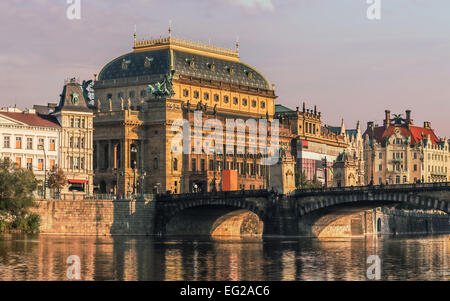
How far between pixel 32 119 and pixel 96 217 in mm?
22985

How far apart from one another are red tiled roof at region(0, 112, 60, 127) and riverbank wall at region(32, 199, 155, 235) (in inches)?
746

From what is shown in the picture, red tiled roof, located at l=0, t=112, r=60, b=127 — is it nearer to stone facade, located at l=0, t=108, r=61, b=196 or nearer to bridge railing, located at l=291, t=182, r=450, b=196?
stone facade, located at l=0, t=108, r=61, b=196

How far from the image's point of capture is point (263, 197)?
569 ft

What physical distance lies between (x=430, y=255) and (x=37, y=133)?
271 ft

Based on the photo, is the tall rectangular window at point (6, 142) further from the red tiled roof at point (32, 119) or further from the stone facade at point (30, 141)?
the red tiled roof at point (32, 119)

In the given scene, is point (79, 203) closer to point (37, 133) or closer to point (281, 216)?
point (37, 133)

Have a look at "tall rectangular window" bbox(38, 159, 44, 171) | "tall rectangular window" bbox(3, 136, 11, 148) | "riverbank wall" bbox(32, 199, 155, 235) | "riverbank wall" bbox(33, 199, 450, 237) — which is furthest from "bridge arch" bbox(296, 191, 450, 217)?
"tall rectangular window" bbox(3, 136, 11, 148)

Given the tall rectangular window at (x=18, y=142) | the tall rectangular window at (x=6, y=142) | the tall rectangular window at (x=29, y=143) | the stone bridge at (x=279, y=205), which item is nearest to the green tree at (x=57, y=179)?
the tall rectangular window at (x=29, y=143)

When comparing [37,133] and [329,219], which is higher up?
[37,133]

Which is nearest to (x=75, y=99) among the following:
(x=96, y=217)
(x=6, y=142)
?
(x=6, y=142)

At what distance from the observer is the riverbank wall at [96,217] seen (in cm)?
17512

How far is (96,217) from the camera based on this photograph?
7106 inches

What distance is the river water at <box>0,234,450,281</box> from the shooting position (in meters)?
98.8
